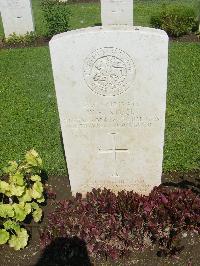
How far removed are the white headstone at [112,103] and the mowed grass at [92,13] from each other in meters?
8.68

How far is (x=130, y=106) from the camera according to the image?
4.16 metres

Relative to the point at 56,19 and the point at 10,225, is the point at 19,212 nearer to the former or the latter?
the point at 10,225

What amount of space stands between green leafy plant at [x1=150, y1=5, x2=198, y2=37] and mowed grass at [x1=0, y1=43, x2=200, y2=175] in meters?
0.93

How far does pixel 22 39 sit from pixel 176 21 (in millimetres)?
4701

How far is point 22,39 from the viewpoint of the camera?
39.4 ft

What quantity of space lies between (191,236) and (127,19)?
320 inches

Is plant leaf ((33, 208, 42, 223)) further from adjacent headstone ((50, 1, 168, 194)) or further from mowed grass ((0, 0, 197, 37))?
mowed grass ((0, 0, 197, 37))

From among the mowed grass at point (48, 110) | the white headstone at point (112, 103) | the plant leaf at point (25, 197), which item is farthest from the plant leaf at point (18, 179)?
the mowed grass at point (48, 110)

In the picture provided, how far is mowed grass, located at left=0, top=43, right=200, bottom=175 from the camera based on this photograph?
20.3ft

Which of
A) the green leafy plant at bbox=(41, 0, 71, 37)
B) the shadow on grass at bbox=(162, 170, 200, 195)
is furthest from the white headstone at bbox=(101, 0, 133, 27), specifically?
the shadow on grass at bbox=(162, 170, 200, 195)

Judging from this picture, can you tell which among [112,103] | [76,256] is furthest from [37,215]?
[112,103]

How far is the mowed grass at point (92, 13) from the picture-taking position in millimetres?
13172

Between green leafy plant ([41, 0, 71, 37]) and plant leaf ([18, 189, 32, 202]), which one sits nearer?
plant leaf ([18, 189, 32, 202])

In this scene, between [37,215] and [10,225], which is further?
[37,215]
